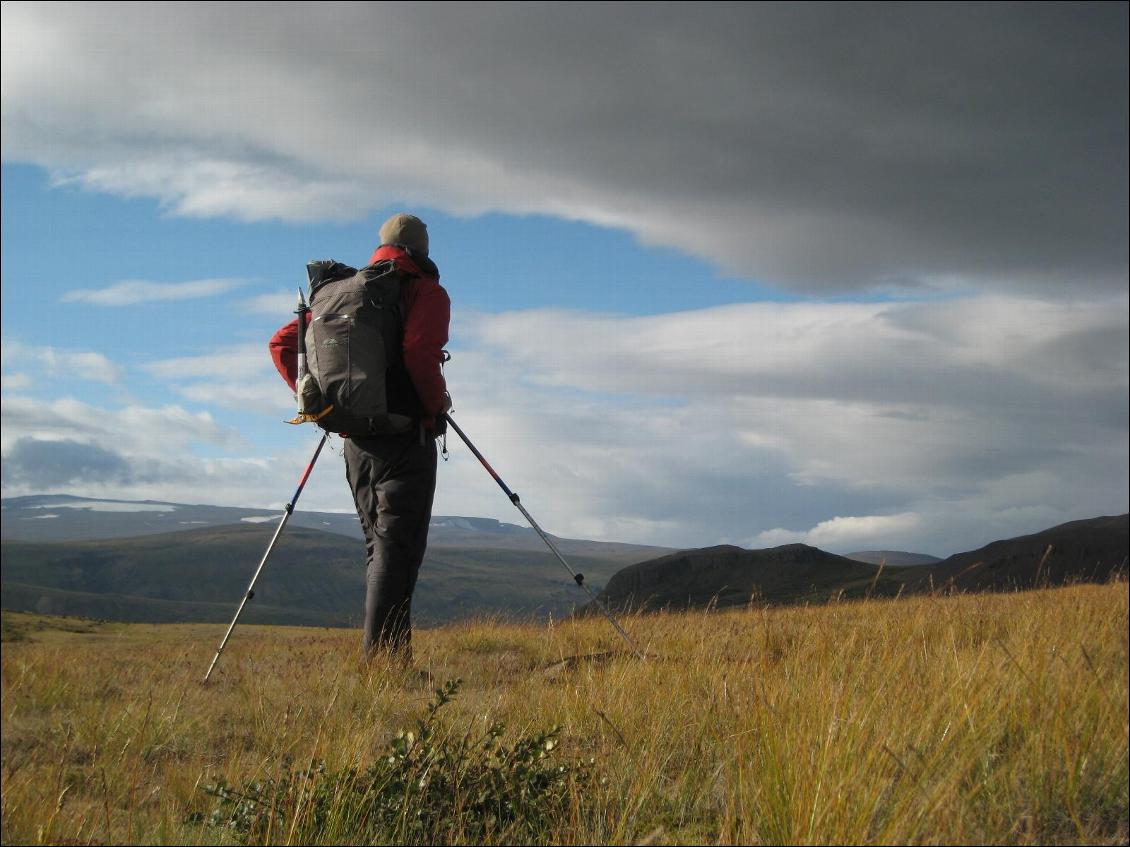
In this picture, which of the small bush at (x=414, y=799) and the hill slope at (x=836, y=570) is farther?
the hill slope at (x=836, y=570)

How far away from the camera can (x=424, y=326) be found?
6609 millimetres

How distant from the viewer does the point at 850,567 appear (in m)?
35.5

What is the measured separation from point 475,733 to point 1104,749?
268cm

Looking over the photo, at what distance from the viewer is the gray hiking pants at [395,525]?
272 inches

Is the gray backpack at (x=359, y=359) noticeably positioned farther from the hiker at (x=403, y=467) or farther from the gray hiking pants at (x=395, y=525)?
the gray hiking pants at (x=395, y=525)

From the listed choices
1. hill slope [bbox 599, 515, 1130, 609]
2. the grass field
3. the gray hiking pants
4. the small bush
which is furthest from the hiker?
hill slope [bbox 599, 515, 1130, 609]

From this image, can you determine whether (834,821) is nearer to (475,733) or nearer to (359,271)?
(475,733)

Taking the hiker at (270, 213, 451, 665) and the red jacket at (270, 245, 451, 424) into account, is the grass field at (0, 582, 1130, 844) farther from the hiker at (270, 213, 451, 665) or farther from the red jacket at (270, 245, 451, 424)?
the red jacket at (270, 245, 451, 424)

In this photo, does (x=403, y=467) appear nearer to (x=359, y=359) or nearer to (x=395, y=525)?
(x=395, y=525)

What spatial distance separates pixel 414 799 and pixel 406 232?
479 centimetres

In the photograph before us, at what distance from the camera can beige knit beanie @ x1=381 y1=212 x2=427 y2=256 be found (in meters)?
7.09

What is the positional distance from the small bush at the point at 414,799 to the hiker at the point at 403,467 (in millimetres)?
3186

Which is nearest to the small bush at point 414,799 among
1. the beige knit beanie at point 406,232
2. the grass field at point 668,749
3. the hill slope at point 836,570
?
the grass field at point 668,749

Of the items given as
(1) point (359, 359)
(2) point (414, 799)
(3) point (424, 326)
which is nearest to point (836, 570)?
(3) point (424, 326)
